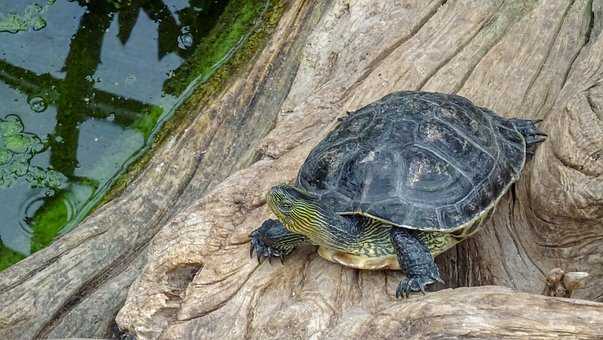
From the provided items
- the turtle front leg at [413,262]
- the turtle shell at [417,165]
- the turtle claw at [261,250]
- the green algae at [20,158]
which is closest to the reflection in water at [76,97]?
the green algae at [20,158]

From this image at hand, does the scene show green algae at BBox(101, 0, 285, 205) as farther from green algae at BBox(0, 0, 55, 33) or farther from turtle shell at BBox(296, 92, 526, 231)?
turtle shell at BBox(296, 92, 526, 231)

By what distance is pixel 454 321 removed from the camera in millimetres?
1955

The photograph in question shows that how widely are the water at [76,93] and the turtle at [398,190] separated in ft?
4.91

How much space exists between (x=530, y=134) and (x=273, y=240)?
961 millimetres

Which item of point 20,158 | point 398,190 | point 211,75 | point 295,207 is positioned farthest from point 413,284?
point 20,158

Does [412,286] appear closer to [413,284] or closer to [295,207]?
[413,284]

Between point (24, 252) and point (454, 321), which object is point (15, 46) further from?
point (454, 321)

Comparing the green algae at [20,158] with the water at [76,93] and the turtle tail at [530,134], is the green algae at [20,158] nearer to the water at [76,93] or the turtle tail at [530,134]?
the water at [76,93]

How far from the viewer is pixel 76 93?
3.86 metres

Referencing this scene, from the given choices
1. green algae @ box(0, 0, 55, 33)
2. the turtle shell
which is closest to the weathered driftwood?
the turtle shell

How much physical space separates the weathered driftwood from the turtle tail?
5 centimetres

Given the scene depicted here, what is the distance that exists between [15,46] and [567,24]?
2.75m

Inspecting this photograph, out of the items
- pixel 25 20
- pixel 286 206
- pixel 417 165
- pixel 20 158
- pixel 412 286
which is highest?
pixel 25 20

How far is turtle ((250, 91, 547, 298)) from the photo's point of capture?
223 centimetres
